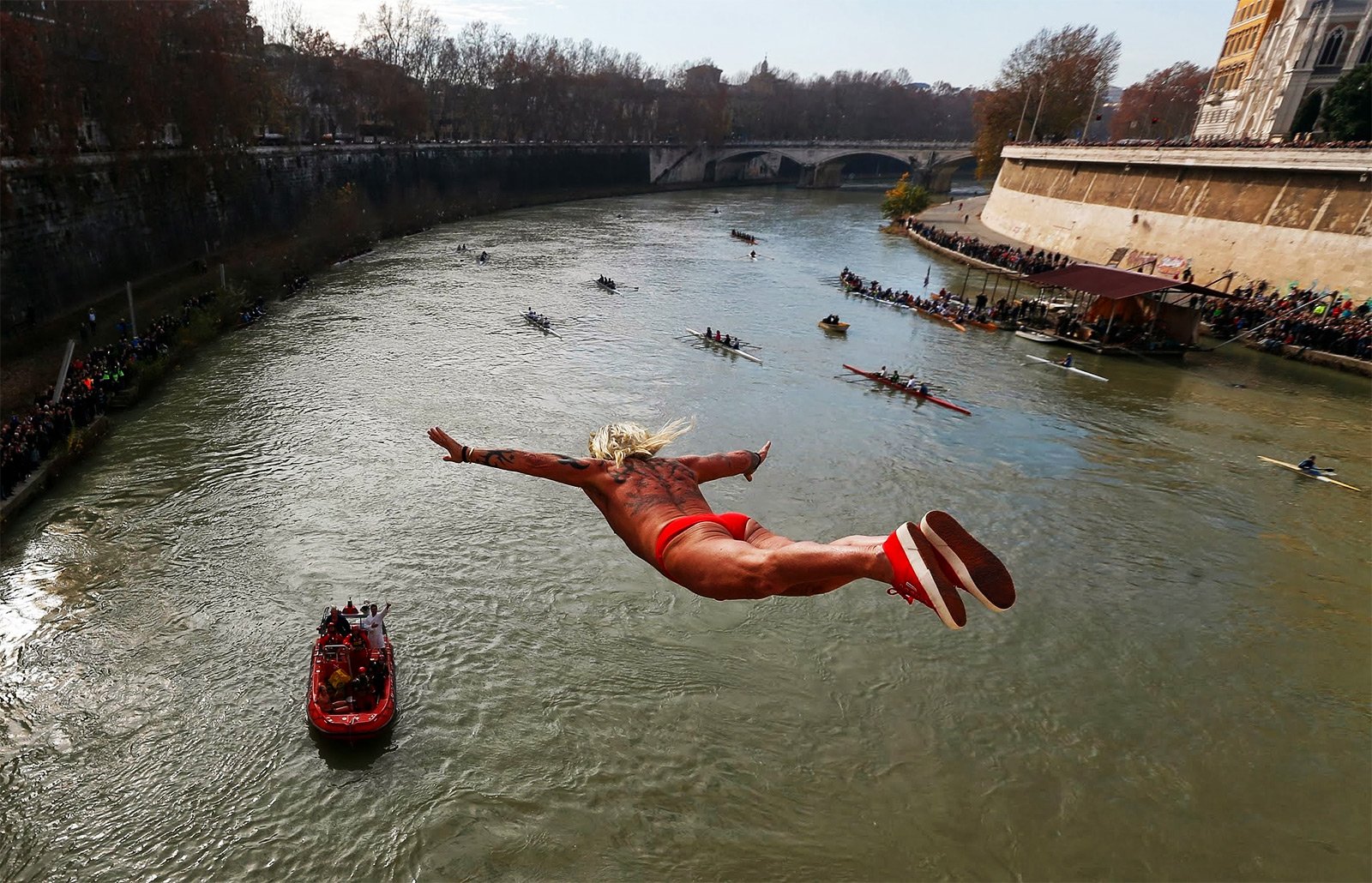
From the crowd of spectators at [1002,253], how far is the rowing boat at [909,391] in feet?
75.9

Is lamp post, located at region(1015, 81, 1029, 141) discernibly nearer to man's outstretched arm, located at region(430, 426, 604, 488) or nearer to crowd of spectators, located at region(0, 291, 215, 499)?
crowd of spectators, located at region(0, 291, 215, 499)

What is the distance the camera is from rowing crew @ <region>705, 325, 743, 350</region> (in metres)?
31.9

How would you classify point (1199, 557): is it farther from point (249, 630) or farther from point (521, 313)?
point (521, 313)

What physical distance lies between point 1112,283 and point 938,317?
7983 mm

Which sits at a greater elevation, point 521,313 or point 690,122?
point 690,122

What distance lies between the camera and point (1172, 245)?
4056 cm

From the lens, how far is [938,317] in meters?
38.4

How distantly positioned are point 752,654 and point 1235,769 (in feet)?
25.7

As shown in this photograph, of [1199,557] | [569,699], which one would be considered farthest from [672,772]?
[1199,557]

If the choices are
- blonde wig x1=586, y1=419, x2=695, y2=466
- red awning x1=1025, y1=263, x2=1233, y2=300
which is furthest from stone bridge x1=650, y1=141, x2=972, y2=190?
blonde wig x1=586, y1=419, x2=695, y2=466

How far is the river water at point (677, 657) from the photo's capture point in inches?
420

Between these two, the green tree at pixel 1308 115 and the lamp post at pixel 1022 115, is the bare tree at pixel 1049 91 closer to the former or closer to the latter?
the lamp post at pixel 1022 115

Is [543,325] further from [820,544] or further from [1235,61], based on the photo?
[1235,61]

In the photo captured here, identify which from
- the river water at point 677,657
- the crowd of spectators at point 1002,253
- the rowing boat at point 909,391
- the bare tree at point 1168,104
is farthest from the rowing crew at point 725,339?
the bare tree at point 1168,104
